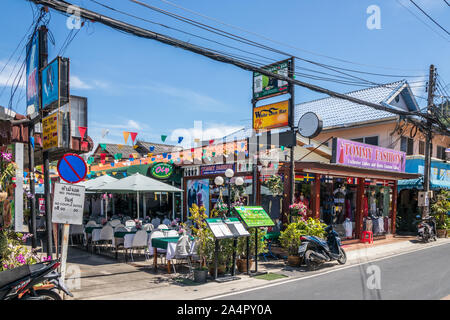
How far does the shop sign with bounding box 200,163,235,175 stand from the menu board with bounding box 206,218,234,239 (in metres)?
6.40

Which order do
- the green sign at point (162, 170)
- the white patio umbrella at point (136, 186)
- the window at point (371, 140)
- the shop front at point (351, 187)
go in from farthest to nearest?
the window at point (371, 140) → the green sign at point (162, 170) → the shop front at point (351, 187) → the white patio umbrella at point (136, 186)

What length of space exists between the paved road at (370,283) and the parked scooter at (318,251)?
1.46 ft

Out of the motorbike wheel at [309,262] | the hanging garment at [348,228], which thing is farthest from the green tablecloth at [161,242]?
the hanging garment at [348,228]

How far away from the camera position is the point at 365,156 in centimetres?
1508

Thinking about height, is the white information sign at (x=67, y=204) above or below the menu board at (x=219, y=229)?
above

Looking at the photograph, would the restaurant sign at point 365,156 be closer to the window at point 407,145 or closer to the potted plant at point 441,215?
the potted plant at point 441,215

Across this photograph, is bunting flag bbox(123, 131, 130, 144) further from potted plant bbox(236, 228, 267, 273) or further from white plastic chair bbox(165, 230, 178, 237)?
potted plant bbox(236, 228, 267, 273)

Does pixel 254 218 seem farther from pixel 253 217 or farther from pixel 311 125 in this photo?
pixel 311 125

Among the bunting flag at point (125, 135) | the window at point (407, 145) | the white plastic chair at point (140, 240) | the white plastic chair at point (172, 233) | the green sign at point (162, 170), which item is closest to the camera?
the white plastic chair at point (140, 240)

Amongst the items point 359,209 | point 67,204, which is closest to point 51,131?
point 67,204

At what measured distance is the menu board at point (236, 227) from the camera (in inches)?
359

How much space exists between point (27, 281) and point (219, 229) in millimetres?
4546
